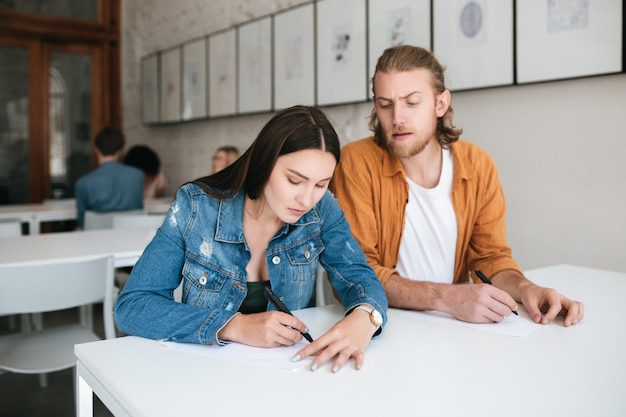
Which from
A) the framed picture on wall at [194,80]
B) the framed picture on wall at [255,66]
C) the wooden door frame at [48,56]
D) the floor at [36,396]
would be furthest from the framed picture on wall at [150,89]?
the floor at [36,396]

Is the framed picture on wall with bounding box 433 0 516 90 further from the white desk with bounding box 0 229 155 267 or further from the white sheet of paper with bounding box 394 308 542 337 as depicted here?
the white desk with bounding box 0 229 155 267

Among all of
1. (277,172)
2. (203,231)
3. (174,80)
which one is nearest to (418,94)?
(277,172)

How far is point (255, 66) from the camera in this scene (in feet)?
13.9

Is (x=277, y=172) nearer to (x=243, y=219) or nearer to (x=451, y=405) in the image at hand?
(x=243, y=219)

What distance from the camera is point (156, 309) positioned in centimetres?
112

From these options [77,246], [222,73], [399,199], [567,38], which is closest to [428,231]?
[399,199]

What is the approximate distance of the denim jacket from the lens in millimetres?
1107

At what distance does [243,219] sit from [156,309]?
0.34m

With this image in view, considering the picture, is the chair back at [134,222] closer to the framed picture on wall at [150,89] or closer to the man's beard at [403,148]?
the man's beard at [403,148]

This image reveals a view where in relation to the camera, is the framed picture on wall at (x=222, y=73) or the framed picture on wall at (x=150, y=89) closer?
the framed picture on wall at (x=222, y=73)

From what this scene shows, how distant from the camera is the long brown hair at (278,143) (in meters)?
1.22

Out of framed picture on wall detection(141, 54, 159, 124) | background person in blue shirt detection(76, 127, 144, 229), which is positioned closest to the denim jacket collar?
background person in blue shirt detection(76, 127, 144, 229)

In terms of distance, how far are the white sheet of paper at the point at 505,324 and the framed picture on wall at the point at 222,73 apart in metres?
3.39

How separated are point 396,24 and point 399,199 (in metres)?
1.64
